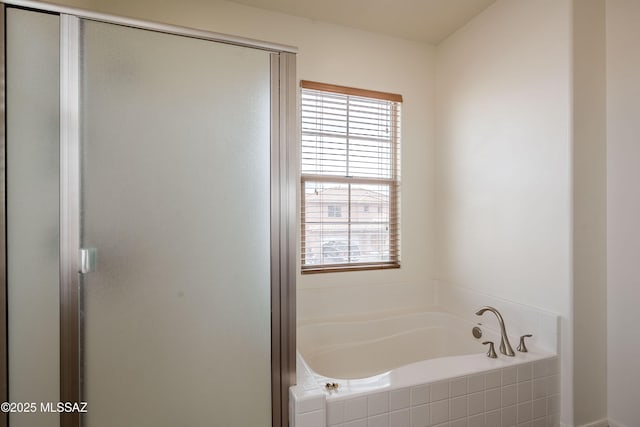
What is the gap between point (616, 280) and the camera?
69.7 inches

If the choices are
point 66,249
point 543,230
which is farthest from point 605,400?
point 66,249

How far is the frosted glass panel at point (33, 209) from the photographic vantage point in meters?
1.07

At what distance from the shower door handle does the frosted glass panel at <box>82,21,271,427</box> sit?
2cm

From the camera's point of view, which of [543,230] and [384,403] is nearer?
[384,403]

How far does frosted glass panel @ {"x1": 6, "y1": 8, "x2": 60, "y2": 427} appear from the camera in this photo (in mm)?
1066

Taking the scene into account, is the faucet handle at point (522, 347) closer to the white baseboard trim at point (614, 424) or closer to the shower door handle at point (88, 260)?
the white baseboard trim at point (614, 424)

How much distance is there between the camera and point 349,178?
254 centimetres

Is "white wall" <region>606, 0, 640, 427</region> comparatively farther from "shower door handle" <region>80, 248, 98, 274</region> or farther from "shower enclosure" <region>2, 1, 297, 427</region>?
"shower door handle" <region>80, 248, 98, 274</region>

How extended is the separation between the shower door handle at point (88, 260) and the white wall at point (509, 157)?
7.39ft

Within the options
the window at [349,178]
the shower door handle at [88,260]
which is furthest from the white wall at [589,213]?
the shower door handle at [88,260]

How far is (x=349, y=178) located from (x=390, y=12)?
1.25m

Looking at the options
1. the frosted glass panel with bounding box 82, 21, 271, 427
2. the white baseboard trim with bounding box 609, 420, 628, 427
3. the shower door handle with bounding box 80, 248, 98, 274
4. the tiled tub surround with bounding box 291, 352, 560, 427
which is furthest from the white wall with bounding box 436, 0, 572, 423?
the shower door handle with bounding box 80, 248, 98, 274

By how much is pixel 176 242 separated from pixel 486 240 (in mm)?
2052

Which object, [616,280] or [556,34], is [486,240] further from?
[556,34]
